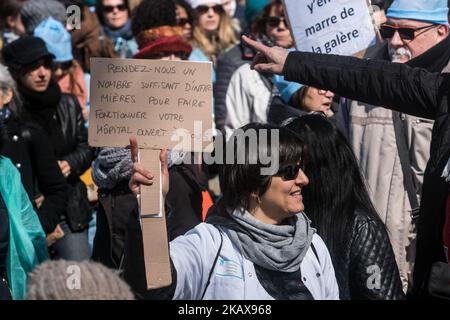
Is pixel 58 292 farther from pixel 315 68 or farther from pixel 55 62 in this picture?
pixel 55 62

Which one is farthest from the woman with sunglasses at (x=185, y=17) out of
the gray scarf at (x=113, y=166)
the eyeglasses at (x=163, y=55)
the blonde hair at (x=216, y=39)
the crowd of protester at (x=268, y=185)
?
the gray scarf at (x=113, y=166)

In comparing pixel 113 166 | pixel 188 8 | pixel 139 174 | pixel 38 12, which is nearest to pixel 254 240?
pixel 139 174

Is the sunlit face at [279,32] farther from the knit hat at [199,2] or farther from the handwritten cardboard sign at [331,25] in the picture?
the handwritten cardboard sign at [331,25]

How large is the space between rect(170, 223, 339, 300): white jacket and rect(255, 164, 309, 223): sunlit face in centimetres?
23

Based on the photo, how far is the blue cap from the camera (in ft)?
25.6

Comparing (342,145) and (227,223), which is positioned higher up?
(342,145)

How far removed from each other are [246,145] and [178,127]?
0.31 metres

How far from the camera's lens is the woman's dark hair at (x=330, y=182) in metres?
4.62

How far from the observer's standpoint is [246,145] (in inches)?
171

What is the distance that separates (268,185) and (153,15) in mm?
2951

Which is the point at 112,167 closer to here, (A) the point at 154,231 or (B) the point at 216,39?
(A) the point at 154,231

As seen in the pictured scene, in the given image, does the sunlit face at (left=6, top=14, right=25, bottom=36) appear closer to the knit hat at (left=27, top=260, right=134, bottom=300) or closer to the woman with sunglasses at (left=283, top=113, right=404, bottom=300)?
the woman with sunglasses at (left=283, top=113, right=404, bottom=300)

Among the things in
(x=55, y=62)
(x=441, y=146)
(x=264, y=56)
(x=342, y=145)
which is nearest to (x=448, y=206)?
(x=441, y=146)

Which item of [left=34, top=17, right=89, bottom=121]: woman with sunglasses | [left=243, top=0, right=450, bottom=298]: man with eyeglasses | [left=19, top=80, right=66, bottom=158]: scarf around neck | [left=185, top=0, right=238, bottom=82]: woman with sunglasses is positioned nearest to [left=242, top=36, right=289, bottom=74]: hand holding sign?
[left=243, top=0, right=450, bottom=298]: man with eyeglasses
